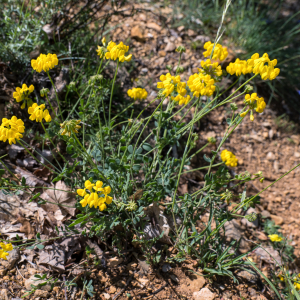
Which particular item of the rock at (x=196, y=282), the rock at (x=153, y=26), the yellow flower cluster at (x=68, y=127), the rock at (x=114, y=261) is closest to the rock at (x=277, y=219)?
the rock at (x=196, y=282)

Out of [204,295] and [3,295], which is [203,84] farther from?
[3,295]

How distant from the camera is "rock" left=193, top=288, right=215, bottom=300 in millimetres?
2513

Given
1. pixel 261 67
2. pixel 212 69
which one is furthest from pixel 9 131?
pixel 261 67

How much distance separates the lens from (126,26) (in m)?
4.82

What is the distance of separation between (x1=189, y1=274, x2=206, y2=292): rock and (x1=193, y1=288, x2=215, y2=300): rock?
0.12ft

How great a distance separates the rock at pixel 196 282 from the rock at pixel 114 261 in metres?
0.68

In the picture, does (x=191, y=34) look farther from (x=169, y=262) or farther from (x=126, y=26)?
(x=169, y=262)

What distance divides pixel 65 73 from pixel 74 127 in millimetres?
1738

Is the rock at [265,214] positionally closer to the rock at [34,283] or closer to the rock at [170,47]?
the rock at [34,283]

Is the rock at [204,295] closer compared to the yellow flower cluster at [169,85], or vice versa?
the yellow flower cluster at [169,85]

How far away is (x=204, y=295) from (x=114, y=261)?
853 millimetres

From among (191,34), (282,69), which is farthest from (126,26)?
(282,69)

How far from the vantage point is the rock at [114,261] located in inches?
102

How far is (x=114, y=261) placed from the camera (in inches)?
102
